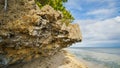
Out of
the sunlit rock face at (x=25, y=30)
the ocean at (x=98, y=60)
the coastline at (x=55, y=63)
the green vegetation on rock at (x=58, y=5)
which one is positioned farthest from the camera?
the ocean at (x=98, y=60)

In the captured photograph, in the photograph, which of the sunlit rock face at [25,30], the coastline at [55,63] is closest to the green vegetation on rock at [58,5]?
the coastline at [55,63]

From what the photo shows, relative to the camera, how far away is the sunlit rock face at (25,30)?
1475 centimetres

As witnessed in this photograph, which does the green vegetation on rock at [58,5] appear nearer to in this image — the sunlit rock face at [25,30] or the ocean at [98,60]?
the sunlit rock face at [25,30]

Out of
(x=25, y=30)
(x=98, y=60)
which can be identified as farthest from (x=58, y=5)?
(x=98, y=60)

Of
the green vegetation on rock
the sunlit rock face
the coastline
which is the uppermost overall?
the green vegetation on rock

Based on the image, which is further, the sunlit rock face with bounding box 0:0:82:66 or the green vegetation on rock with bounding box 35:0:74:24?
the green vegetation on rock with bounding box 35:0:74:24

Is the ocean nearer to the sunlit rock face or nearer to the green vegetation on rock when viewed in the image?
the green vegetation on rock

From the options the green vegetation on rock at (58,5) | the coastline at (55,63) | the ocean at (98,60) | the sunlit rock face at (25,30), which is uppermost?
the green vegetation on rock at (58,5)

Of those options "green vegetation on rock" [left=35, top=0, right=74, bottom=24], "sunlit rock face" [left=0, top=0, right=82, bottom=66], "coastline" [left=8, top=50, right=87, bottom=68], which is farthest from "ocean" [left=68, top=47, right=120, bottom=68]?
"sunlit rock face" [left=0, top=0, right=82, bottom=66]

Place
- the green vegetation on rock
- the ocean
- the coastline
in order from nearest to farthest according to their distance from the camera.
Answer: the coastline
the green vegetation on rock
the ocean

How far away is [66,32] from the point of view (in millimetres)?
17672

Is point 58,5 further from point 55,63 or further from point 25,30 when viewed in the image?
point 25,30

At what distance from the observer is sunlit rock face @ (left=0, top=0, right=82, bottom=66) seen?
14750 millimetres

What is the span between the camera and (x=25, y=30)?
15.0 metres
